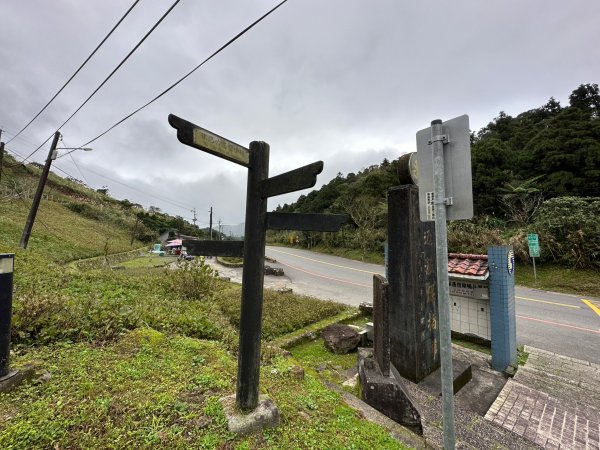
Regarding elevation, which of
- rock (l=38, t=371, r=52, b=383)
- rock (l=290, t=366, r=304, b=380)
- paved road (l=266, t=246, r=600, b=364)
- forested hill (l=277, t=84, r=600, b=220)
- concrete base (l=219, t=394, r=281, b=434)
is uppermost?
forested hill (l=277, t=84, r=600, b=220)

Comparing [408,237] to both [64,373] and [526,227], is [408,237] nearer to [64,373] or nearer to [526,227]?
[64,373]

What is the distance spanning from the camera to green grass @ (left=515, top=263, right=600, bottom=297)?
36.9 feet

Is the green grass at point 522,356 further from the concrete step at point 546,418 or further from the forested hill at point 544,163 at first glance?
the forested hill at point 544,163

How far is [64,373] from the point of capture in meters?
2.64

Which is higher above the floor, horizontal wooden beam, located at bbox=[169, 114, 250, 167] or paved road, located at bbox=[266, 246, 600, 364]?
horizontal wooden beam, located at bbox=[169, 114, 250, 167]

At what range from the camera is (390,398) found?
3.08 m

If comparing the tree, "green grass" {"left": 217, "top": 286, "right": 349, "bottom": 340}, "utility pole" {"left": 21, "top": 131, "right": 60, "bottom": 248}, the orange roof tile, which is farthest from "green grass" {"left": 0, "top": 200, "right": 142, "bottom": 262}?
the tree

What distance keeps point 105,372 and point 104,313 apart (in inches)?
61.8

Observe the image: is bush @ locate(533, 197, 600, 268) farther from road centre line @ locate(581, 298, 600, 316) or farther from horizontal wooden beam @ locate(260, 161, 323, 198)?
horizontal wooden beam @ locate(260, 161, 323, 198)

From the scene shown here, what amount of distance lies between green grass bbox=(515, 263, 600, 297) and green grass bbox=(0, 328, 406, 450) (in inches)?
544

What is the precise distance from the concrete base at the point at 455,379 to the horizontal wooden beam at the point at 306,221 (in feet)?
10.7

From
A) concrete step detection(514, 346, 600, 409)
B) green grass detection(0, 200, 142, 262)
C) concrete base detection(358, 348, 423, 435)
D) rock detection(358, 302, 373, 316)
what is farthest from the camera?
green grass detection(0, 200, 142, 262)

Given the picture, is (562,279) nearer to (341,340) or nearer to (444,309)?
(341,340)

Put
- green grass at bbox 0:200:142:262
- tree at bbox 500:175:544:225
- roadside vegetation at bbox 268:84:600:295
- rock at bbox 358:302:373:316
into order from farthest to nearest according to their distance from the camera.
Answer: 1. tree at bbox 500:175:544:225
2. green grass at bbox 0:200:142:262
3. roadside vegetation at bbox 268:84:600:295
4. rock at bbox 358:302:373:316
